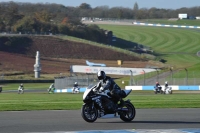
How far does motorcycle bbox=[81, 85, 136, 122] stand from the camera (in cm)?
1683

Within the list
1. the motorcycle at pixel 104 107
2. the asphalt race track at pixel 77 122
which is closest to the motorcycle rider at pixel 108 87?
the motorcycle at pixel 104 107

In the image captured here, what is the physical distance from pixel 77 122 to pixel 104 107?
3.04 ft

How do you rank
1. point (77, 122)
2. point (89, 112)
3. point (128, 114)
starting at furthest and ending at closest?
point (128, 114)
point (77, 122)
point (89, 112)

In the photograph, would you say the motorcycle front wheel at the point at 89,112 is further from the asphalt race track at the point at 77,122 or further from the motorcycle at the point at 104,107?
the asphalt race track at the point at 77,122

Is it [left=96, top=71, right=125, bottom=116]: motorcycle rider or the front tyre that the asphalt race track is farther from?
[left=96, top=71, right=125, bottom=116]: motorcycle rider

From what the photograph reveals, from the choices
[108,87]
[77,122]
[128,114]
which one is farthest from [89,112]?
[128,114]

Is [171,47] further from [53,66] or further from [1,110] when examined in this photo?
[1,110]

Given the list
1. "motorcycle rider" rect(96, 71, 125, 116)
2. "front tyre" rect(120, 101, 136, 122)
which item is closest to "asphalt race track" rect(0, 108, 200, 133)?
"front tyre" rect(120, 101, 136, 122)

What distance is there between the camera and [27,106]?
22.8m

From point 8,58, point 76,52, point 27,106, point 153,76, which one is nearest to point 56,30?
point 76,52

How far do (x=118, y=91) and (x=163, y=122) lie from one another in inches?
65.5

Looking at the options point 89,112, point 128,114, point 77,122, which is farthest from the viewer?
point 128,114

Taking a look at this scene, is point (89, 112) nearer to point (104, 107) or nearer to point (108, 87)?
point (104, 107)

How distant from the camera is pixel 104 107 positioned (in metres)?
17.1
